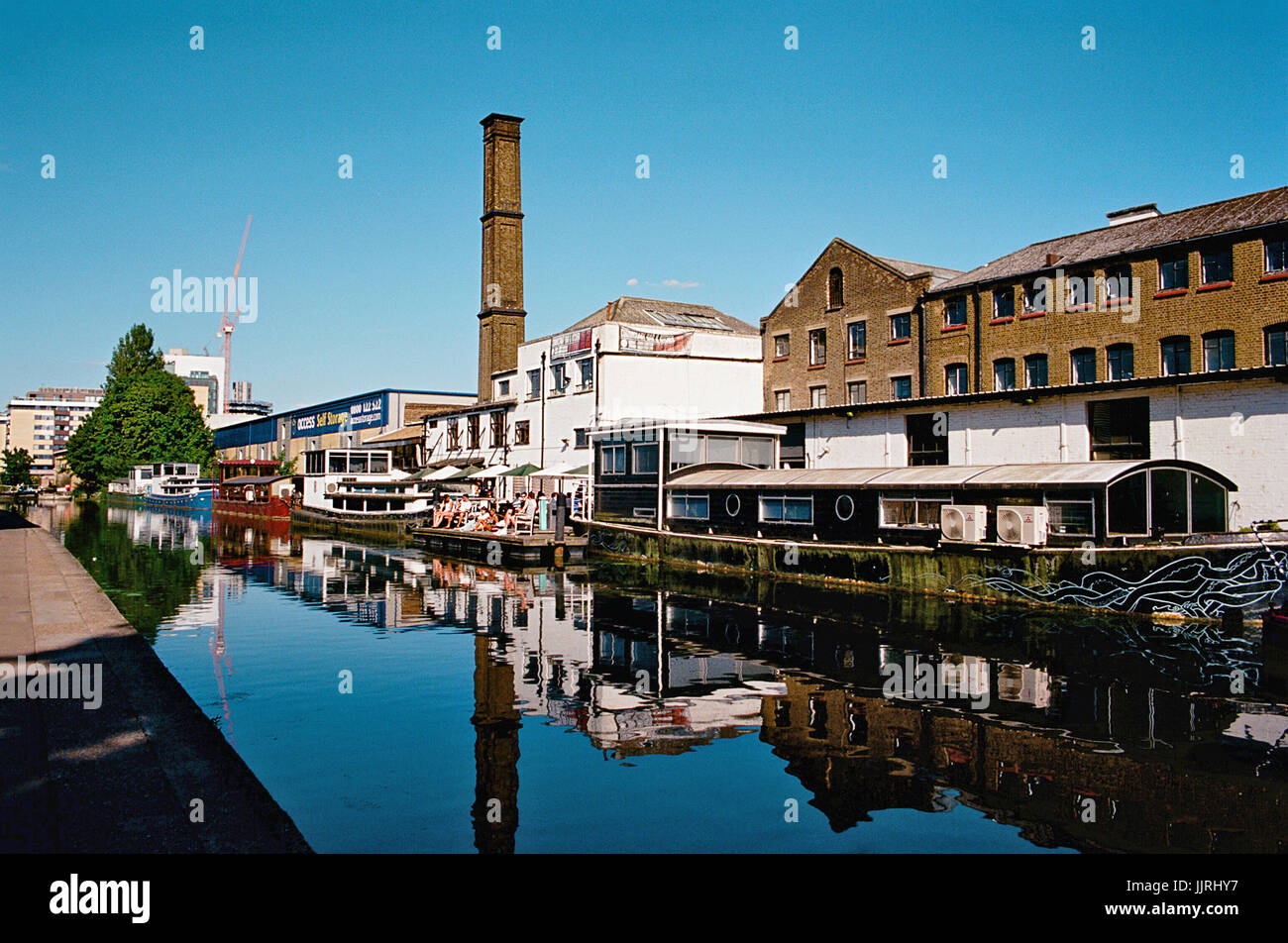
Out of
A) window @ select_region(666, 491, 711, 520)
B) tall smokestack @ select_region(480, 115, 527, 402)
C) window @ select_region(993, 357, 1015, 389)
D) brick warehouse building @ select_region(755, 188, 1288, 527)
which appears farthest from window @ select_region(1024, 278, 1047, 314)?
tall smokestack @ select_region(480, 115, 527, 402)

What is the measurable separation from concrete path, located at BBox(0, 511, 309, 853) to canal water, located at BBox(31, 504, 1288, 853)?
41.1 inches

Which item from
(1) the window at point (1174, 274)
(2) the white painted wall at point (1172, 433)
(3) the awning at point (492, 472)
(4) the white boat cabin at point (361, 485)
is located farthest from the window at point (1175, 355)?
(4) the white boat cabin at point (361, 485)

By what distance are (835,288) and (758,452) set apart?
38.7 feet

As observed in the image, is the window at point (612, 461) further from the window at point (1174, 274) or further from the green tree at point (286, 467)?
the green tree at point (286, 467)

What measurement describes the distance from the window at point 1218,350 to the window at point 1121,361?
8.26 ft

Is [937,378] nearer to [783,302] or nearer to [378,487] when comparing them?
[783,302]

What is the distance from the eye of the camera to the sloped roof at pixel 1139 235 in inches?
1266

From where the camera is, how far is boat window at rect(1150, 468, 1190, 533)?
2522 centimetres

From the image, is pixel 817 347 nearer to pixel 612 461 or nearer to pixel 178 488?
pixel 612 461

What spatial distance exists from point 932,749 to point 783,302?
40.6 m

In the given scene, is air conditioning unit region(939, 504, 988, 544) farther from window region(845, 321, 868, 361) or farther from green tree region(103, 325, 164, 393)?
green tree region(103, 325, 164, 393)

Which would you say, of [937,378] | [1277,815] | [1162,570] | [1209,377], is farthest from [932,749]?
[937,378]

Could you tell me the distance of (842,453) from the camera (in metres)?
40.0

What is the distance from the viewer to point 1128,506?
25422 millimetres
